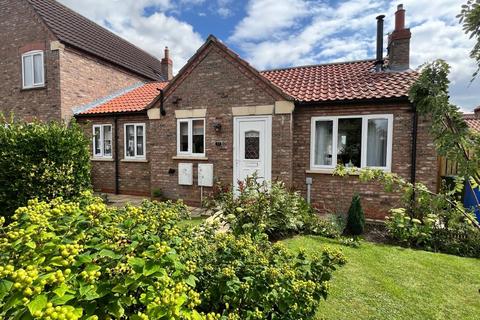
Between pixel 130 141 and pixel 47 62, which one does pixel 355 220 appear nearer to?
pixel 130 141

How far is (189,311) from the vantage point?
65.0 inches

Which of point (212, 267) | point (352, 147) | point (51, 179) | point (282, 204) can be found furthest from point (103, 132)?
point (212, 267)

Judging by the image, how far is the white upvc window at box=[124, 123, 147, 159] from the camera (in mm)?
11812

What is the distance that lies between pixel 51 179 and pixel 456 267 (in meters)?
9.21

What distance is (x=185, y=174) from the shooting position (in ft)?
32.9

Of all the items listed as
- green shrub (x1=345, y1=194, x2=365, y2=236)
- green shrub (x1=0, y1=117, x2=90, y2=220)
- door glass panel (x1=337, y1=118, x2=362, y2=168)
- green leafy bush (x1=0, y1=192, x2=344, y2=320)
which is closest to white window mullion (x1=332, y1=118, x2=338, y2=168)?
door glass panel (x1=337, y1=118, x2=362, y2=168)

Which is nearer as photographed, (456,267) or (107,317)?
(107,317)

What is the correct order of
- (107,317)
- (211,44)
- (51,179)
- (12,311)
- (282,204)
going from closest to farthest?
1. (12,311)
2. (107,317)
3. (51,179)
4. (282,204)
5. (211,44)

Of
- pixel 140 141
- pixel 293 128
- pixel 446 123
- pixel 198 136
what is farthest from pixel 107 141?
pixel 446 123

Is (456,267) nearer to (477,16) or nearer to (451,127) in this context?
(451,127)

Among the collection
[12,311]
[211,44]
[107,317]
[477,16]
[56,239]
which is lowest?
[107,317]

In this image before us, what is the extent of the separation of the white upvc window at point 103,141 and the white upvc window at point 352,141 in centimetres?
969

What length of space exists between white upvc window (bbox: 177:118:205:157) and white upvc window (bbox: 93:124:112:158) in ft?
14.8

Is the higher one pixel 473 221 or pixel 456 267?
pixel 473 221
